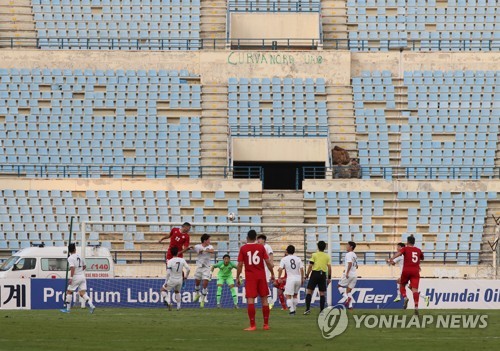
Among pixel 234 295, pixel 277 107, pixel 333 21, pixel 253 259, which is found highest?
pixel 333 21

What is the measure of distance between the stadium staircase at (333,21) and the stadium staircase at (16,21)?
1214 centimetres

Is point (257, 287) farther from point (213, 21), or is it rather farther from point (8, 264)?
point (213, 21)

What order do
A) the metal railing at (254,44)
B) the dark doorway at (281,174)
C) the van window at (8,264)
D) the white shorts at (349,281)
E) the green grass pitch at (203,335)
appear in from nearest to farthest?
the green grass pitch at (203,335)
the white shorts at (349,281)
the van window at (8,264)
the dark doorway at (281,174)
the metal railing at (254,44)

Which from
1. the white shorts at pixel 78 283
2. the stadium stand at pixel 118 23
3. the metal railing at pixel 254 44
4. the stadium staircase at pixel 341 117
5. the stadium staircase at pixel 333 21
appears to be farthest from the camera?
the stadium staircase at pixel 333 21

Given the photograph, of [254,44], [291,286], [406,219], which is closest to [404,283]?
[291,286]

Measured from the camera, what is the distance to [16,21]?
170 ft

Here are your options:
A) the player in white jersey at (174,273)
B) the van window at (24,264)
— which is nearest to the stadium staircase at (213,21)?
the van window at (24,264)

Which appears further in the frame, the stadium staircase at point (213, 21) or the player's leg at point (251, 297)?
the stadium staircase at point (213, 21)

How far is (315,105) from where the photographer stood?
1902 inches

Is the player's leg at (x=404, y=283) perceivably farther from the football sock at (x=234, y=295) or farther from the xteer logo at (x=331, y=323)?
the football sock at (x=234, y=295)

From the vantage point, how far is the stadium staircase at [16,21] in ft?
168

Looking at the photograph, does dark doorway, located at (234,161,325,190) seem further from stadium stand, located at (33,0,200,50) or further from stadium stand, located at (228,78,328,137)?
stadium stand, located at (33,0,200,50)

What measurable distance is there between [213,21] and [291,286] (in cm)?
2455

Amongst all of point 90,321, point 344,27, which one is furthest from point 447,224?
point 90,321
